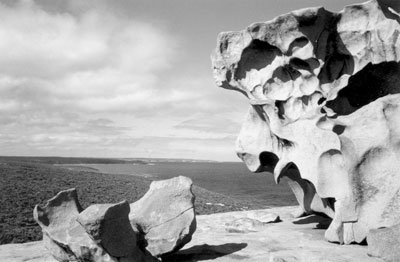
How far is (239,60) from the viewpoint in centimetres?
1219

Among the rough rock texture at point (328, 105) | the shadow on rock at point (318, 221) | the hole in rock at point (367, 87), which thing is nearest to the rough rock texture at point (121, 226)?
the rough rock texture at point (328, 105)

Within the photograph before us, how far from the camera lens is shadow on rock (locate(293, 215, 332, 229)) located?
466 inches

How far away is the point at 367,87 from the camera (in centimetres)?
1191

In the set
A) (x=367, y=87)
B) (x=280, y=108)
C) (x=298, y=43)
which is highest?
(x=298, y=43)

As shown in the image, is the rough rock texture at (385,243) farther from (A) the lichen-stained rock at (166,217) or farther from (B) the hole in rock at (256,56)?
(B) the hole in rock at (256,56)

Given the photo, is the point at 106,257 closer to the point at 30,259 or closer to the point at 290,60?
the point at 30,259

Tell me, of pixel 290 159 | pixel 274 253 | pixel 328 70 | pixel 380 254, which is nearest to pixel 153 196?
pixel 274 253

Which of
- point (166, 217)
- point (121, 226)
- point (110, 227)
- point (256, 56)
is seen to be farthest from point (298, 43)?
point (110, 227)

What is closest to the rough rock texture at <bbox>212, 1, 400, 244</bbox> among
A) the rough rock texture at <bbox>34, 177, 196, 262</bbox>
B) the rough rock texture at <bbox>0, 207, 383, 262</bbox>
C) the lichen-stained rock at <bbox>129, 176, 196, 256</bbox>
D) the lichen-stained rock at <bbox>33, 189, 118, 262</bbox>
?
the rough rock texture at <bbox>0, 207, 383, 262</bbox>

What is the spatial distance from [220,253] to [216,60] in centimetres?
645

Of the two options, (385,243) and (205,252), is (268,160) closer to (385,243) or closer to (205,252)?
(205,252)

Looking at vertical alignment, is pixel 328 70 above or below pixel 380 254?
above

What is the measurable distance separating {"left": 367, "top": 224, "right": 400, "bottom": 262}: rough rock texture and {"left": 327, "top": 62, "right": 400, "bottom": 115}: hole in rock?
14.3ft

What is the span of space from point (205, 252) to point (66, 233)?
3299 mm
